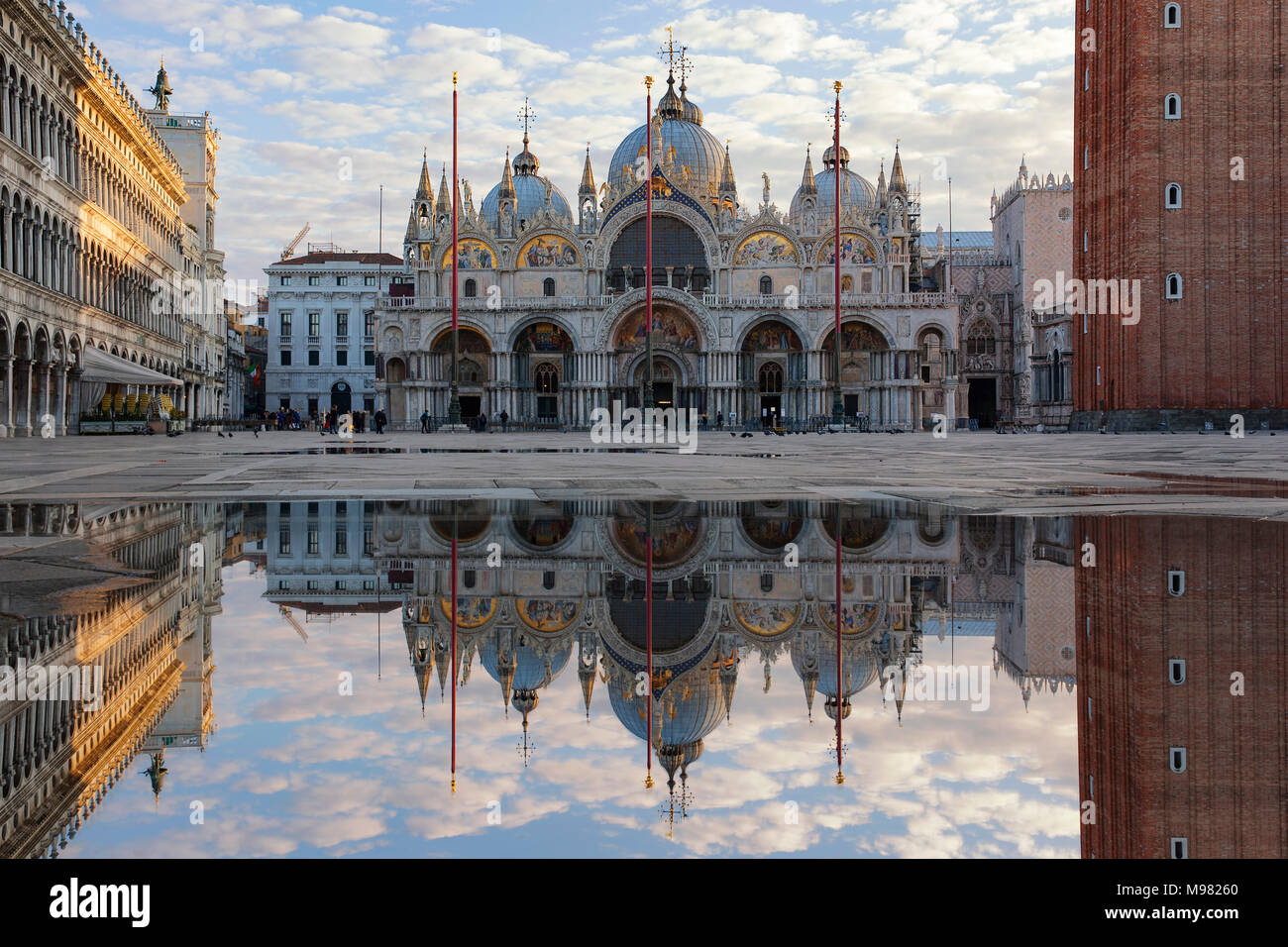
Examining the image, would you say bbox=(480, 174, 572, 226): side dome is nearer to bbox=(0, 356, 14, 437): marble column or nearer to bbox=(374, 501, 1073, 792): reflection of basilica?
bbox=(0, 356, 14, 437): marble column

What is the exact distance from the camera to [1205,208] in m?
42.0

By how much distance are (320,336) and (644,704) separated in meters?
89.7

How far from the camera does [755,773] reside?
2.38 metres

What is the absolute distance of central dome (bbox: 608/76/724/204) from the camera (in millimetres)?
68375

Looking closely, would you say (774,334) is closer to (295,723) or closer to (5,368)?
(5,368)

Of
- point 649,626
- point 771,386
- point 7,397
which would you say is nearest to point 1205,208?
point 771,386

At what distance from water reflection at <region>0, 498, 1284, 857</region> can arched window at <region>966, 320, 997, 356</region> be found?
73.3m

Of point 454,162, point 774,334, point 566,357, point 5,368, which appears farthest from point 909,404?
point 5,368

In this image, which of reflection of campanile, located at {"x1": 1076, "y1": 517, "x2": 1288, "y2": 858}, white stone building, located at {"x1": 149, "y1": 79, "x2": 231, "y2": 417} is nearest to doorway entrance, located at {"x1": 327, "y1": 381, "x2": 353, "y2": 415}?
white stone building, located at {"x1": 149, "y1": 79, "x2": 231, "y2": 417}

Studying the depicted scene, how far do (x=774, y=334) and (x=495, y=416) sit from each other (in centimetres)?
1628

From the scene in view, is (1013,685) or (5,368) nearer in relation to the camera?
(1013,685)

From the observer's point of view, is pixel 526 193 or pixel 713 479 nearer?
pixel 713 479

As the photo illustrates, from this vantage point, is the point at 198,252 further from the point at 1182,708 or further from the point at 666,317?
the point at 1182,708
